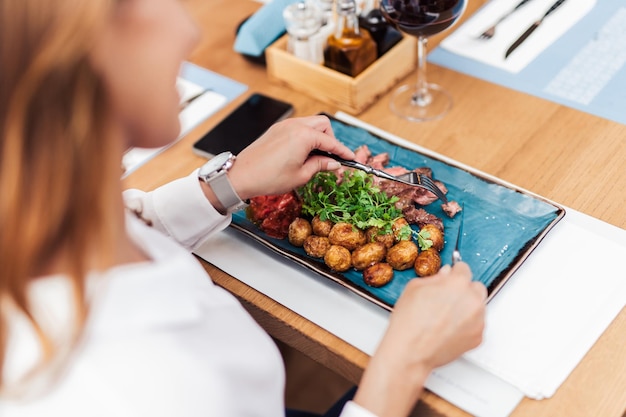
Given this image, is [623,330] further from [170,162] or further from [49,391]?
[170,162]

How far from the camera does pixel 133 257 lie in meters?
0.75

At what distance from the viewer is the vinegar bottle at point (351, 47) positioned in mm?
1259

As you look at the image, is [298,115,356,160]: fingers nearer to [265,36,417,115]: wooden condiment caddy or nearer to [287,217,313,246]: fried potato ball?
[287,217,313,246]: fried potato ball

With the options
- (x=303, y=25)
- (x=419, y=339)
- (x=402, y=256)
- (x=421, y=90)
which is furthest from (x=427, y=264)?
(x=303, y=25)

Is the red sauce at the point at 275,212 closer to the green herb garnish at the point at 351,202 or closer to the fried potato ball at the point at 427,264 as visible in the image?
the green herb garnish at the point at 351,202

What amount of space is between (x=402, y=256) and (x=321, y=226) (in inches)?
5.1

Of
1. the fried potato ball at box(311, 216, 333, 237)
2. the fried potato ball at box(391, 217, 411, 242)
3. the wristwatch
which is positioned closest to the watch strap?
the wristwatch

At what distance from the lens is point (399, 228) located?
970 millimetres

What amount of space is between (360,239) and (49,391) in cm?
48

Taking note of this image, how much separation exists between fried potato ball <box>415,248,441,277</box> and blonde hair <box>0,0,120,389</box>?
445 millimetres

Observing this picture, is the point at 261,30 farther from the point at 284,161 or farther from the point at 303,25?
the point at 284,161

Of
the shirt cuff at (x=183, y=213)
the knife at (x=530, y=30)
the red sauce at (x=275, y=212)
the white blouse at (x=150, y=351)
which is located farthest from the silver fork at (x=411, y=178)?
the knife at (x=530, y=30)

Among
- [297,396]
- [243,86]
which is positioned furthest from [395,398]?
[297,396]

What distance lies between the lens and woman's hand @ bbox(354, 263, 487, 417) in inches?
30.9
